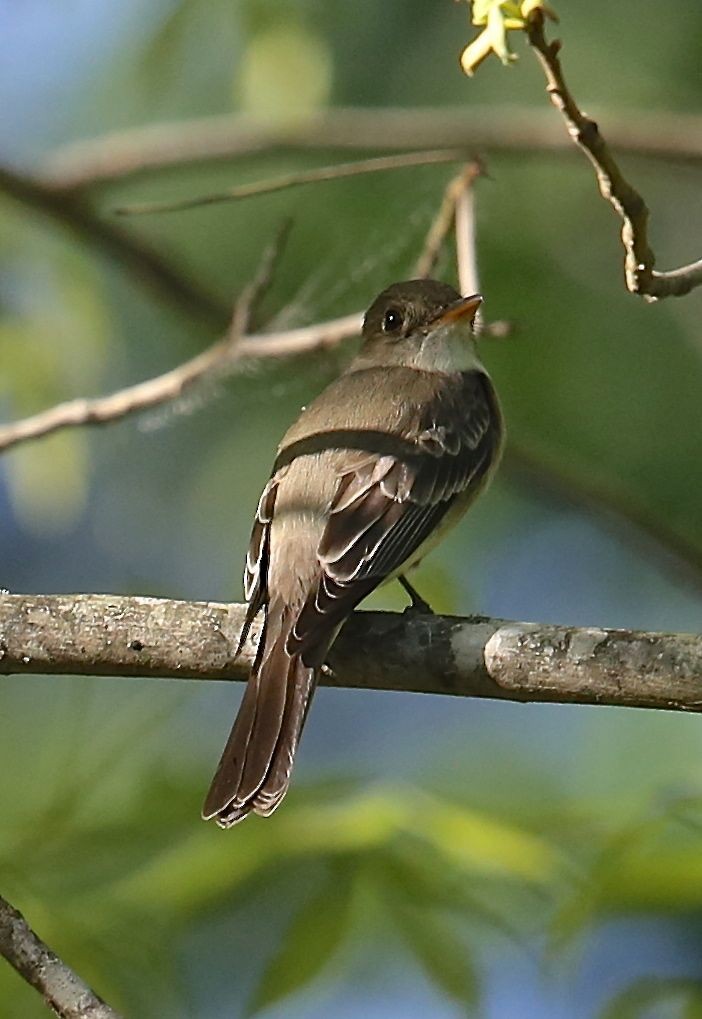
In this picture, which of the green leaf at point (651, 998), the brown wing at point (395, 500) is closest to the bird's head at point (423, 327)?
the brown wing at point (395, 500)

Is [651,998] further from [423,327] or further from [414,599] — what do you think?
[423,327]

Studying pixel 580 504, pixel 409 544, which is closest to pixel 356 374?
pixel 580 504

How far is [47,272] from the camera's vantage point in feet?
16.6

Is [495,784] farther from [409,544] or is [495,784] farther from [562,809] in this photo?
[409,544]

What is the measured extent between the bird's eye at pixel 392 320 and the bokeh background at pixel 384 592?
27cm

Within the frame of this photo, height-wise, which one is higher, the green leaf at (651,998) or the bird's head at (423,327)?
the bird's head at (423,327)

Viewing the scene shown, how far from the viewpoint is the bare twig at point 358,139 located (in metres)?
5.18

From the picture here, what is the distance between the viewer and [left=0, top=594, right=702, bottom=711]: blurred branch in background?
325cm

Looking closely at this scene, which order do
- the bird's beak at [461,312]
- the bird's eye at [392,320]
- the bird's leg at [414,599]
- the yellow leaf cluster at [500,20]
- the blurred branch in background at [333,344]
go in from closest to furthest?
the yellow leaf cluster at [500,20] < the bird's leg at [414,599] < the blurred branch in background at [333,344] < the bird's beak at [461,312] < the bird's eye at [392,320]

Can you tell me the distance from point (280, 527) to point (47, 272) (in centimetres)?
129

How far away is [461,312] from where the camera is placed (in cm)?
500

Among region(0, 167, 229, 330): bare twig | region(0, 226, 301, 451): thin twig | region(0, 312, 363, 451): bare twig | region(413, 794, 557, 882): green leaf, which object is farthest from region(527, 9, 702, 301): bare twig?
region(0, 167, 229, 330): bare twig

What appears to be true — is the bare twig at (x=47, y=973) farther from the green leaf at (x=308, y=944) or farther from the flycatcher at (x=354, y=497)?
the flycatcher at (x=354, y=497)

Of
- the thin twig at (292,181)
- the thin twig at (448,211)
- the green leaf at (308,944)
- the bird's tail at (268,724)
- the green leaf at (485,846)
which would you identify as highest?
the thin twig at (448,211)
